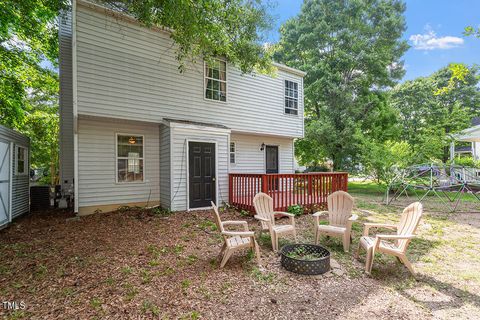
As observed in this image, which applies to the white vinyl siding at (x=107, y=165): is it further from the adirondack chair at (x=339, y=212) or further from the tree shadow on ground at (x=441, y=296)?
the tree shadow on ground at (x=441, y=296)

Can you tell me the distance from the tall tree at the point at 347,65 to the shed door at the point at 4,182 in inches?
563

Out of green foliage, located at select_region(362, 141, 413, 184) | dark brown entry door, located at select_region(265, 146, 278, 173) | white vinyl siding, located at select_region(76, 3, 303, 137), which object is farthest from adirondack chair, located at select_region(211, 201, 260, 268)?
green foliage, located at select_region(362, 141, 413, 184)

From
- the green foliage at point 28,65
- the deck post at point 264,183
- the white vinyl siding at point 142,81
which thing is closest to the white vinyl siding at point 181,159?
the white vinyl siding at point 142,81

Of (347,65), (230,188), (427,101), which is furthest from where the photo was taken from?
(427,101)

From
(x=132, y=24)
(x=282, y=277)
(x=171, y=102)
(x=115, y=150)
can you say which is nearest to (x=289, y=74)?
(x=171, y=102)

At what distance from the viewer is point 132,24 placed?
755 cm

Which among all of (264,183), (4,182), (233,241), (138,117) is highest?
(138,117)

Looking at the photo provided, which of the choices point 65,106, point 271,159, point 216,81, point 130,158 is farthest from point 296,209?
point 65,106

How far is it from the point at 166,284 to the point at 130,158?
5606mm

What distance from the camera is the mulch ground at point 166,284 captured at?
2.82m

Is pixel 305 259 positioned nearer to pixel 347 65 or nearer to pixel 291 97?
pixel 291 97

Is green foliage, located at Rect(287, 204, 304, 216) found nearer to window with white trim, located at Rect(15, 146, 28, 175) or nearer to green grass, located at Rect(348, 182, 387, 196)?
green grass, located at Rect(348, 182, 387, 196)

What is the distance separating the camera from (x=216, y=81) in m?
9.29

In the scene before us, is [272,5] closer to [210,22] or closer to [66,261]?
[210,22]
